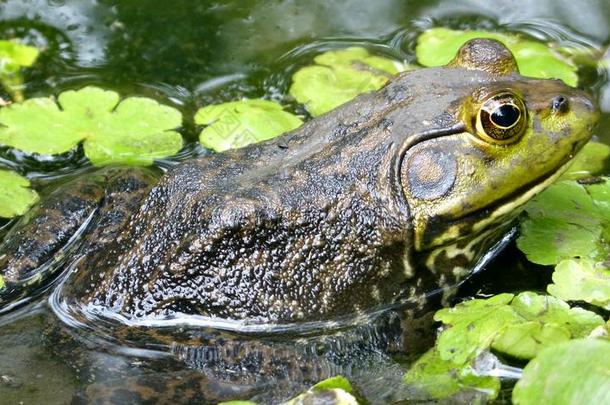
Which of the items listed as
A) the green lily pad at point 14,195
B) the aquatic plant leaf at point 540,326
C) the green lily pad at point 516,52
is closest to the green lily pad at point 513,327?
the aquatic plant leaf at point 540,326

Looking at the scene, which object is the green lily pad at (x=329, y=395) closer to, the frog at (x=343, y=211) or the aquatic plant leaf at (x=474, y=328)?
the aquatic plant leaf at (x=474, y=328)

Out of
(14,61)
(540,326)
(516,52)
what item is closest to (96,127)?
(14,61)

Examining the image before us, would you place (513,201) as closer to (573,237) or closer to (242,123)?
(573,237)

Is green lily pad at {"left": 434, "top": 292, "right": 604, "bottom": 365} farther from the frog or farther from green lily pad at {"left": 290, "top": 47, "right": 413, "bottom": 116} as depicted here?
green lily pad at {"left": 290, "top": 47, "right": 413, "bottom": 116}

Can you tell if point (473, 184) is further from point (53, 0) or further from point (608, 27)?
point (53, 0)

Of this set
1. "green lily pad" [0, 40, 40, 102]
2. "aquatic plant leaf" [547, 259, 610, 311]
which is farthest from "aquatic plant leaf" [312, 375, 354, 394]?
"green lily pad" [0, 40, 40, 102]

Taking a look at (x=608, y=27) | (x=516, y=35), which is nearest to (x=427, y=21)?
(x=516, y=35)
